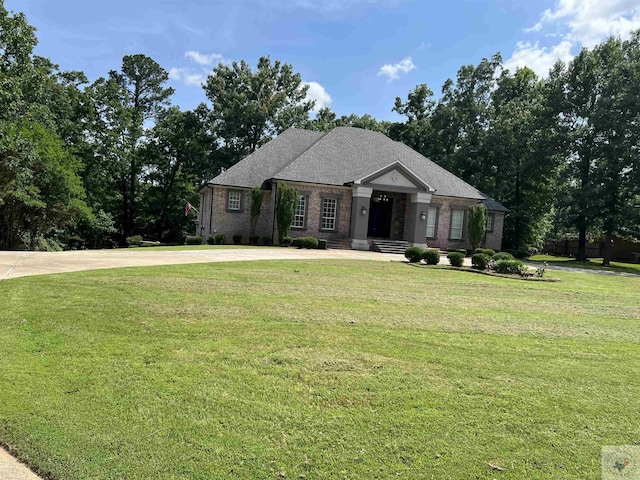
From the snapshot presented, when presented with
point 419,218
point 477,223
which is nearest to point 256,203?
point 419,218

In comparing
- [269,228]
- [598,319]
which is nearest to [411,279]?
[598,319]

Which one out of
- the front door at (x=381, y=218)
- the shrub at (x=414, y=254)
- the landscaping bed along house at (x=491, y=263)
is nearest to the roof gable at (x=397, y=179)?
the front door at (x=381, y=218)

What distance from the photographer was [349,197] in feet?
92.4

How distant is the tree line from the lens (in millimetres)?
27781

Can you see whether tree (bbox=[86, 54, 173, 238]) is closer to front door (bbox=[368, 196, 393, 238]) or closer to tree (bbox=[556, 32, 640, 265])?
front door (bbox=[368, 196, 393, 238])

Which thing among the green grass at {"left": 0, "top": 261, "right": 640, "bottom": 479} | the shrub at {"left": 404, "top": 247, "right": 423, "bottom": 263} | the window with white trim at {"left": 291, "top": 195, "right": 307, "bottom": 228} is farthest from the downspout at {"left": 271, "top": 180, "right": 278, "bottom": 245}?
the green grass at {"left": 0, "top": 261, "right": 640, "bottom": 479}

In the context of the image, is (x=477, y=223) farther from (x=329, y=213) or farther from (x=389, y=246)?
(x=329, y=213)

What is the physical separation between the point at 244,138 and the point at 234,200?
16916 millimetres

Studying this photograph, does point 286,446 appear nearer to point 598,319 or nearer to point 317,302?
point 317,302

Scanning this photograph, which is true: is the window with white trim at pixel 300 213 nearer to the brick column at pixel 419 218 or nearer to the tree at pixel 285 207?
the tree at pixel 285 207

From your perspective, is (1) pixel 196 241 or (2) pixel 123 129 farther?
(2) pixel 123 129

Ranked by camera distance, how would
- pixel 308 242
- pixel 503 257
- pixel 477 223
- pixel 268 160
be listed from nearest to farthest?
pixel 503 257 < pixel 308 242 < pixel 477 223 < pixel 268 160

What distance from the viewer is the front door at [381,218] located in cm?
2983

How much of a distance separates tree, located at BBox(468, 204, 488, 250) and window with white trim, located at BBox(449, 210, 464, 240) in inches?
47.4
